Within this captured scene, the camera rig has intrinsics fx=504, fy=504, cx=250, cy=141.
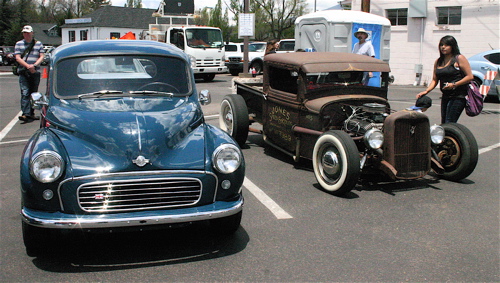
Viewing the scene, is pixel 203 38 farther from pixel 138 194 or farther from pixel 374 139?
pixel 138 194

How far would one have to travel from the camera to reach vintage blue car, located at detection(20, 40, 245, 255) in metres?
3.68

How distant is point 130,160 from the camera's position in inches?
153

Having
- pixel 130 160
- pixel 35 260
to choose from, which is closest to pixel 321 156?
pixel 130 160

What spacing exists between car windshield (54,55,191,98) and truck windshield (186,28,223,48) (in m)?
16.5

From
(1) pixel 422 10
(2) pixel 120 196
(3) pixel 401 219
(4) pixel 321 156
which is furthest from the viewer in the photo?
(1) pixel 422 10

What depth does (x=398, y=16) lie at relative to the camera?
21.7 m

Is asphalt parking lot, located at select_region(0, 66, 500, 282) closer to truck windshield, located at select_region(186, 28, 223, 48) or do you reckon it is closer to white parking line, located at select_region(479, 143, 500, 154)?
white parking line, located at select_region(479, 143, 500, 154)

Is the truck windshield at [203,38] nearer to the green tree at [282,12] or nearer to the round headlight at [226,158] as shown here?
the round headlight at [226,158]

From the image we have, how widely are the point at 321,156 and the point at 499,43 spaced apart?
52.6ft

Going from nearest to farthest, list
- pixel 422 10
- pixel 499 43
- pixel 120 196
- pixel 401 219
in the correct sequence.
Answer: pixel 120 196 < pixel 401 219 < pixel 499 43 < pixel 422 10

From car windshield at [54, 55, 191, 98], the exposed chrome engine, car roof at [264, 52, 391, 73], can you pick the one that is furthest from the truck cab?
car windshield at [54, 55, 191, 98]

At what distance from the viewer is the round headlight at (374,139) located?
5609 mm

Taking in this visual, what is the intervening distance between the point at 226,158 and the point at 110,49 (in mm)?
2049

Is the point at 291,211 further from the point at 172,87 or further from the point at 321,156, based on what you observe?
the point at 172,87
